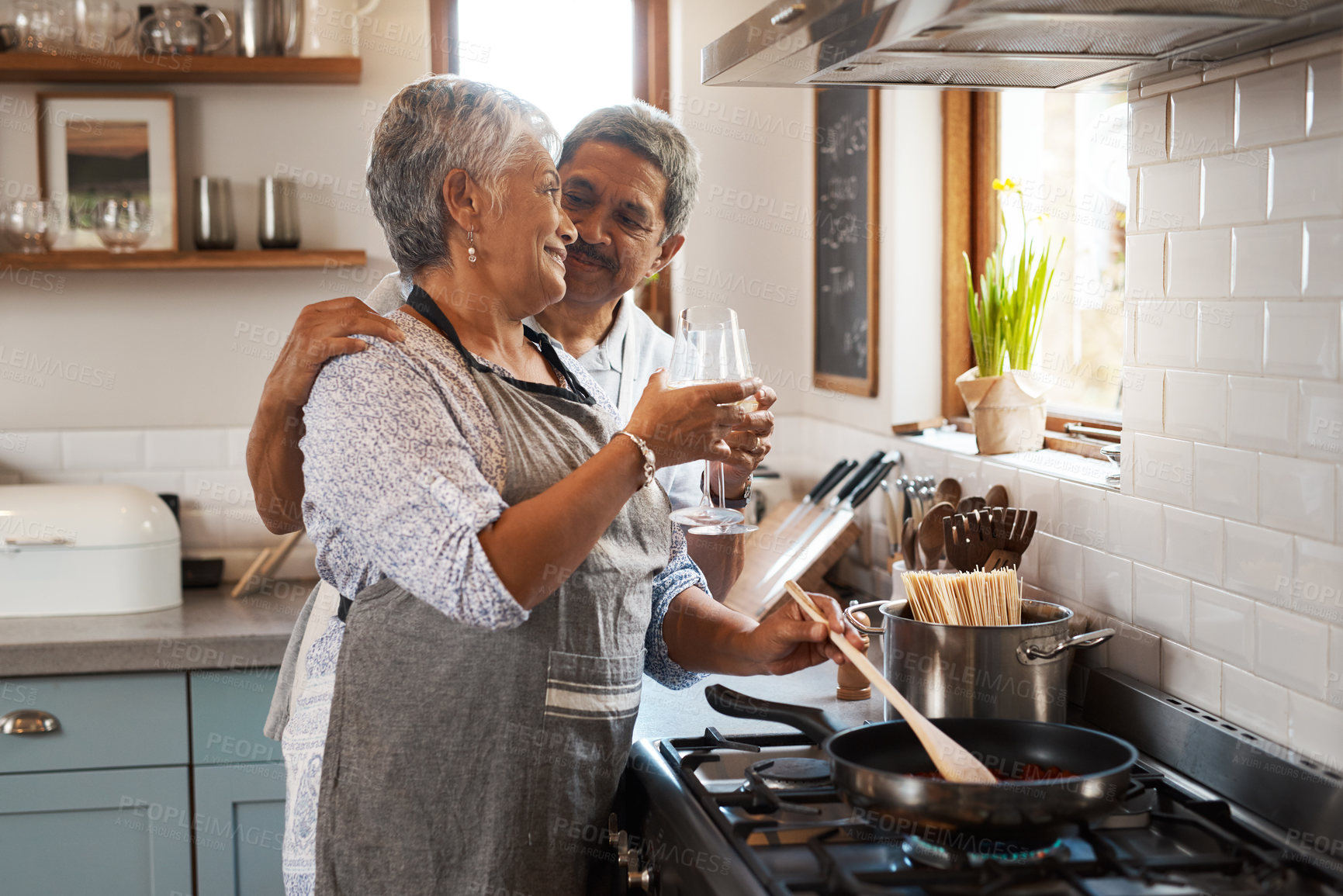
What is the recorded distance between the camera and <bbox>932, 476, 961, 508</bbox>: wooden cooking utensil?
6.93 ft

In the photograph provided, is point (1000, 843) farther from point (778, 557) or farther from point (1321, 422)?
point (778, 557)

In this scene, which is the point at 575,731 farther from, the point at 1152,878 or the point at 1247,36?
the point at 1247,36

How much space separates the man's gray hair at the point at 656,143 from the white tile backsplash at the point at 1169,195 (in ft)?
2.33

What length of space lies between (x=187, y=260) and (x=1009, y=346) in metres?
1.94

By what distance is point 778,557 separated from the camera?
2391 mm

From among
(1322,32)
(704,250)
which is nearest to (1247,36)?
(1322,32)

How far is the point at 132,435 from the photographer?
9.70 feet

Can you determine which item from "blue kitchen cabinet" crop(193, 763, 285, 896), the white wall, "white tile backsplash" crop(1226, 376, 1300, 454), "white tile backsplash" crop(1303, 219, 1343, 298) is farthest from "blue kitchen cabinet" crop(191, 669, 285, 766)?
"white tile backsplash" crop(1303, 219, 1343, 298)

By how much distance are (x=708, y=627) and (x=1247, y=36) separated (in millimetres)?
914

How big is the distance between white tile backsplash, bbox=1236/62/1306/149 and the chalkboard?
48.6 inches

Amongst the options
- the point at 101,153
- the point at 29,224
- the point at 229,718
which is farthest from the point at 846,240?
the point at 29,224

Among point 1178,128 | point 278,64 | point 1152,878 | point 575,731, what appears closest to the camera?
point 1152,878

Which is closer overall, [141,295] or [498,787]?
[498,787]

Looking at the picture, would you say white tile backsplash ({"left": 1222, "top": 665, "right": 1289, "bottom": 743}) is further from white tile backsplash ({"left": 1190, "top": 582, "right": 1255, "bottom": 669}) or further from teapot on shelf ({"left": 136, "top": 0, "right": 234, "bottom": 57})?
teapot on shelf ({"left": 136, "top": 0, "right": 234, "bottom": 57})
